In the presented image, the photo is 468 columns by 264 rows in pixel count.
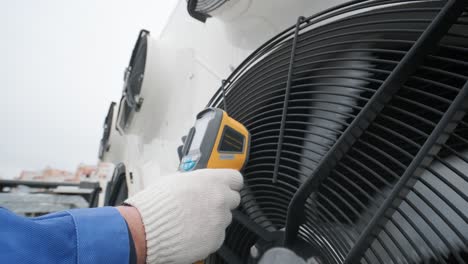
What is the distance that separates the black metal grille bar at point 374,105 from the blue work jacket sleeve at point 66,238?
0.36m

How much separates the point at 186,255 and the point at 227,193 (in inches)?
6.8

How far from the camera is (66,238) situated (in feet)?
1.86

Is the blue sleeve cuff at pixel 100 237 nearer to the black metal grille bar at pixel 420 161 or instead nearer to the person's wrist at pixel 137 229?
the person's wrist at pixel 137 229

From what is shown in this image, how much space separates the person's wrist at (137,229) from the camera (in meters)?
0.63

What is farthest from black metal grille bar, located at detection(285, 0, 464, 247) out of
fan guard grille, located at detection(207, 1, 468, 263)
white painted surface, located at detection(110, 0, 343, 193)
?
white painted surface, located at detection(110, 0, 343, 193)

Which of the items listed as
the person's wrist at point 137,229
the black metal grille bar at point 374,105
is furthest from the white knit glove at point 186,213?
the black metal grille bar at point 374,105

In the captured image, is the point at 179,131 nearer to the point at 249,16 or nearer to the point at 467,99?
the point at 249,16

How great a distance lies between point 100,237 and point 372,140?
0.62 m

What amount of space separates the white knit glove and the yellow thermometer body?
0.05 m

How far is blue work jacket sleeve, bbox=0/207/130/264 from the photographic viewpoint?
A: 20.7 inches

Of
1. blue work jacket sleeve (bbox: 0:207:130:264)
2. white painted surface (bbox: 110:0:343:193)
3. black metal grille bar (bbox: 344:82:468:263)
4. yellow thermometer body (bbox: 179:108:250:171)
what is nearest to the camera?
black metal grille bar (bbox: 344:82:468:263)

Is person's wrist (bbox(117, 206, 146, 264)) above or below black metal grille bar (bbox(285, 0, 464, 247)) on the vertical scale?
below

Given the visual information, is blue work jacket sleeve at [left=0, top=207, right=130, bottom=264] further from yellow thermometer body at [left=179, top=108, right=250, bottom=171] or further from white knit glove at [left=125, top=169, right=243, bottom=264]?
yellow thermometer body at [left=179, top=108, right=250, bottom=171]

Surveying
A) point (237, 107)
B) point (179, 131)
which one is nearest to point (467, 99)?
point (237, 107)
